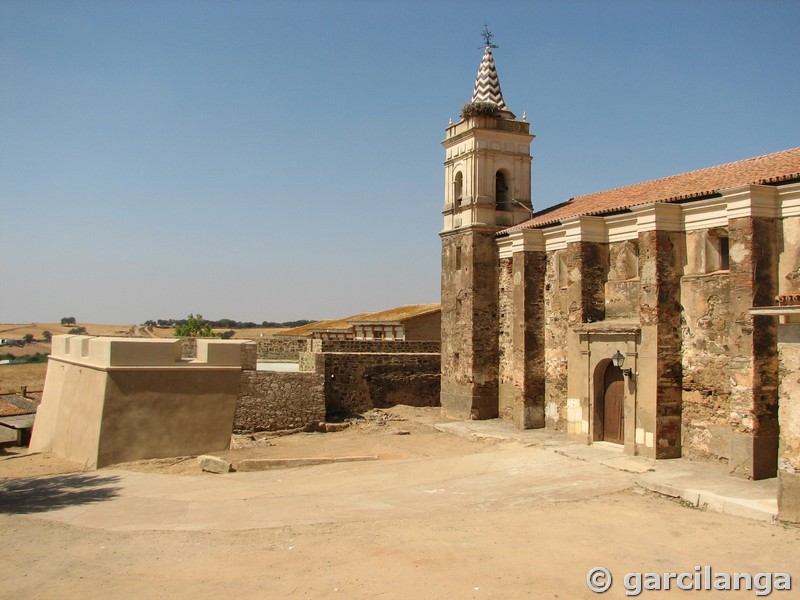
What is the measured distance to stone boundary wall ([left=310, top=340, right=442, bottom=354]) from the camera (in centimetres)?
2733

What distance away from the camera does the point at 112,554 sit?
9.89 m

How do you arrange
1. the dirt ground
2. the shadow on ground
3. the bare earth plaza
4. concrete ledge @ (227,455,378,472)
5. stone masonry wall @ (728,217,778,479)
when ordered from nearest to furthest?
the dirt ground, the bare earth plaza, the shadow on ground, stone masonry wall @ (728,217,778,479), concrete ledge @ (227,455,378,472)

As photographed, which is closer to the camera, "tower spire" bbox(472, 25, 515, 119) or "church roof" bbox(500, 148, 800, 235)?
"church roof" bbox(500, 148, 800, 235)

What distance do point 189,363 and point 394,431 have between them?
704 cm

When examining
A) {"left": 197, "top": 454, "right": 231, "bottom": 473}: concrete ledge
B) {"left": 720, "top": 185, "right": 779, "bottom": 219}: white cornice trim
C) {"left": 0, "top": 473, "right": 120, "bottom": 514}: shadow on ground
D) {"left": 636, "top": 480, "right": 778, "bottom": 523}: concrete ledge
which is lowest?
{"left": 0, "top": 473, "right": 120, "bottom": 514}: shadow on ground

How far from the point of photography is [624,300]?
17734mm

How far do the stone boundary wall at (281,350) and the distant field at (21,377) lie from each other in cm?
1557

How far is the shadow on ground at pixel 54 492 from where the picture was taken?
1295 cm

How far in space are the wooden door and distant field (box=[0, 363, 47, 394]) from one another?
3250 centimetres

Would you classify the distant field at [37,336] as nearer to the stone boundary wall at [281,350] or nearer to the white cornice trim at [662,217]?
the stone boundary wall at [281,350]

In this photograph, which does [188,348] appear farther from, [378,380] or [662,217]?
[662,217]

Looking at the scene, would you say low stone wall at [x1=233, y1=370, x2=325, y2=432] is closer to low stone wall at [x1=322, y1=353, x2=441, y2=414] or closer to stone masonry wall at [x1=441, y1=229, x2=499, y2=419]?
low stone wall at [x1=322, y1=353, x2=441, y2=414]

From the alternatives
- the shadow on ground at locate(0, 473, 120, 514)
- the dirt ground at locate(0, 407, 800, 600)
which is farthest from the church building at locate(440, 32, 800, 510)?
the shadow on ground at locate(0, 473, 120, 514)

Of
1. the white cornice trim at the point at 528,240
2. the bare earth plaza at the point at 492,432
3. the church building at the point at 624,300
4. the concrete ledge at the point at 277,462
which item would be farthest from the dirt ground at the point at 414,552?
the white cornice trim at the point at 528,240
